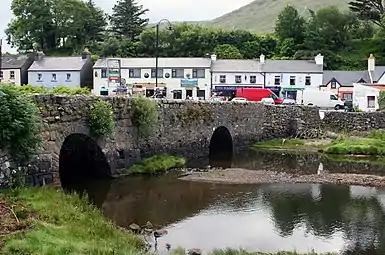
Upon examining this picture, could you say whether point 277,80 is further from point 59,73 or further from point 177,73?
point 59,73

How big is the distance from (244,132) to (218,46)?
53.2m

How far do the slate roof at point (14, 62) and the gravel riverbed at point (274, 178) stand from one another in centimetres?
5617

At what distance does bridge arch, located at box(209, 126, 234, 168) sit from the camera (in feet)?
129

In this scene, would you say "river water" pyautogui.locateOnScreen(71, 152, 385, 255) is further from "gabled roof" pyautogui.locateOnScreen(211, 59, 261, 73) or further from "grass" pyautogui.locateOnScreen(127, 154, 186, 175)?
"gabled roof" pyautogui.locateOnScreen(211, 59, 261, 73)

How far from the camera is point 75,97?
76.3 ft

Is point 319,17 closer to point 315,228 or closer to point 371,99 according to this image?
point 371,99

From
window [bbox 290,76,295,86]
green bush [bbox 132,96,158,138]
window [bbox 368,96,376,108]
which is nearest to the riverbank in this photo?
green bush [bbox 132,96,158,138]

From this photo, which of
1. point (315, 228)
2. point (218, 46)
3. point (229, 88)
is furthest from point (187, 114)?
point (218, 46)

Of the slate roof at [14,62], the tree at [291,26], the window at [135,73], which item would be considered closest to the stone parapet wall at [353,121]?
the window at [135,73]

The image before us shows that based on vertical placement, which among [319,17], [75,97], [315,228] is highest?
[319,17]

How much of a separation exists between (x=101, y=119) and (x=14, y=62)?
6146 cm

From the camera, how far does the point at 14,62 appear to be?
268 ft

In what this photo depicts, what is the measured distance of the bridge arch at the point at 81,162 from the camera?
25734 mm

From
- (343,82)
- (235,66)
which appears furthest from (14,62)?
(343,82)
